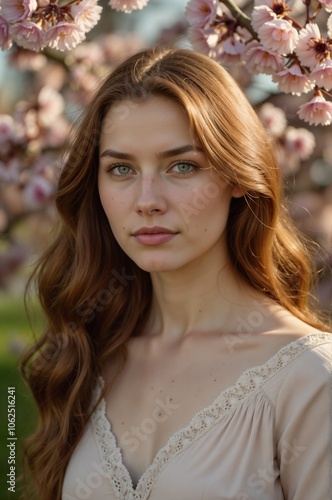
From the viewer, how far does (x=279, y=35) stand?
192 cm

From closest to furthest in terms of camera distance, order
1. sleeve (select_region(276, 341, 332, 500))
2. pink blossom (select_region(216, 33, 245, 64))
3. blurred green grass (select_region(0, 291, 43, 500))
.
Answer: sleeve (select_region(276, 341, 332, 500)) → pink blossom (select_region(216, 33, 245, 64)) → blurred green grass (select_region(0, 291, 43, 500))

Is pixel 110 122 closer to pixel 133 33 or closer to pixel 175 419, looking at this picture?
pixel 175 419

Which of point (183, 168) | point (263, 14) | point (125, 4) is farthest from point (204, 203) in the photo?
point (125, 4)

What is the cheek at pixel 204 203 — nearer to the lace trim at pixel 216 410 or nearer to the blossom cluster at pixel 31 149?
the lace trim at pixel 216 410

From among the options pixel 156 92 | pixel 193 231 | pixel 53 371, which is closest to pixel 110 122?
pixel 156 92

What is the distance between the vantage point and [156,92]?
79.6 inches

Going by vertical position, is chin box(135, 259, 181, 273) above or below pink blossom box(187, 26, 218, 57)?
below

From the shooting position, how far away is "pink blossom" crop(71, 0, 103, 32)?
2023 mm

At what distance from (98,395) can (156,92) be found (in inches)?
33.2

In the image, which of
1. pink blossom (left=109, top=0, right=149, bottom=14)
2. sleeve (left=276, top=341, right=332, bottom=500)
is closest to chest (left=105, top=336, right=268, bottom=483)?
sleeve (left=276, top=341, right=332, bottom=500)

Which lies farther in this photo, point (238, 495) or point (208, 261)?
point (208, 261)

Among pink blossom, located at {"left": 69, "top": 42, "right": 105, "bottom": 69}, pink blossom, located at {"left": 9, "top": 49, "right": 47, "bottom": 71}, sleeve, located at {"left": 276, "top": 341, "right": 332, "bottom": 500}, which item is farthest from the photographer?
pink blossom, located at {"left": 69, "top": 42, "right": 105, "bottom": 69}

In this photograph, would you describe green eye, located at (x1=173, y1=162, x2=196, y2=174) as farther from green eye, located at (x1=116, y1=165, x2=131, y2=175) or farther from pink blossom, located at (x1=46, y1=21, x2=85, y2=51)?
pink blossom, located at (x1=46, y1=21, x2=85, y2=51)

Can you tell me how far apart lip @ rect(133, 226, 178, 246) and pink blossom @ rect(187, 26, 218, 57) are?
0.52m
